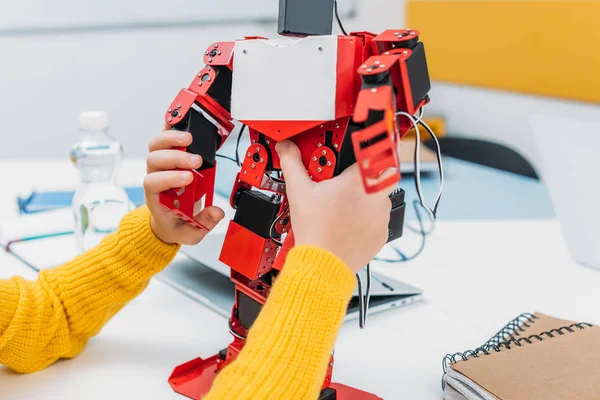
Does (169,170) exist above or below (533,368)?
above

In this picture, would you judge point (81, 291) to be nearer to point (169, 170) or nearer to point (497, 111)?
point (169, 170)

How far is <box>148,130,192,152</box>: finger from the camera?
0.65 m

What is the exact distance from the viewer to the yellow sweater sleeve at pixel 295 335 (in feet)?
1.71

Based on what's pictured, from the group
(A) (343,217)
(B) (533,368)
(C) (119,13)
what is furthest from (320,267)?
(C) (119,13)

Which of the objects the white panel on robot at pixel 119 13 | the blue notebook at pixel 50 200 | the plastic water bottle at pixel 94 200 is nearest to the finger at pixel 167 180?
the plastic water bottle at pixel 94 200

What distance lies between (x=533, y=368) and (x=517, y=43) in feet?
5.48

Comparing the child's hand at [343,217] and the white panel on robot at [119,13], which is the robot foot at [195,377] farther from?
the white panel on robot at [119,13]

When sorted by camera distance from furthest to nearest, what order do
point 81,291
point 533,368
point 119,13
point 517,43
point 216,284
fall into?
point 119,13
point 517,43
point 216,284
point 81,291
point 533,368

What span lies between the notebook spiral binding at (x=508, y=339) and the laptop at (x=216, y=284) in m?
0.15

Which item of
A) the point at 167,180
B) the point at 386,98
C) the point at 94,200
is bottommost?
the point at 94,200

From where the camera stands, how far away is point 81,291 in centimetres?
76

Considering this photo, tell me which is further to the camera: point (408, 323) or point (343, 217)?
point (408, 323)

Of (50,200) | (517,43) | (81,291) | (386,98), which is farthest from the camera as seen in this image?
(517,43)

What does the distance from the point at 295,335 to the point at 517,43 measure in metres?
1.83
